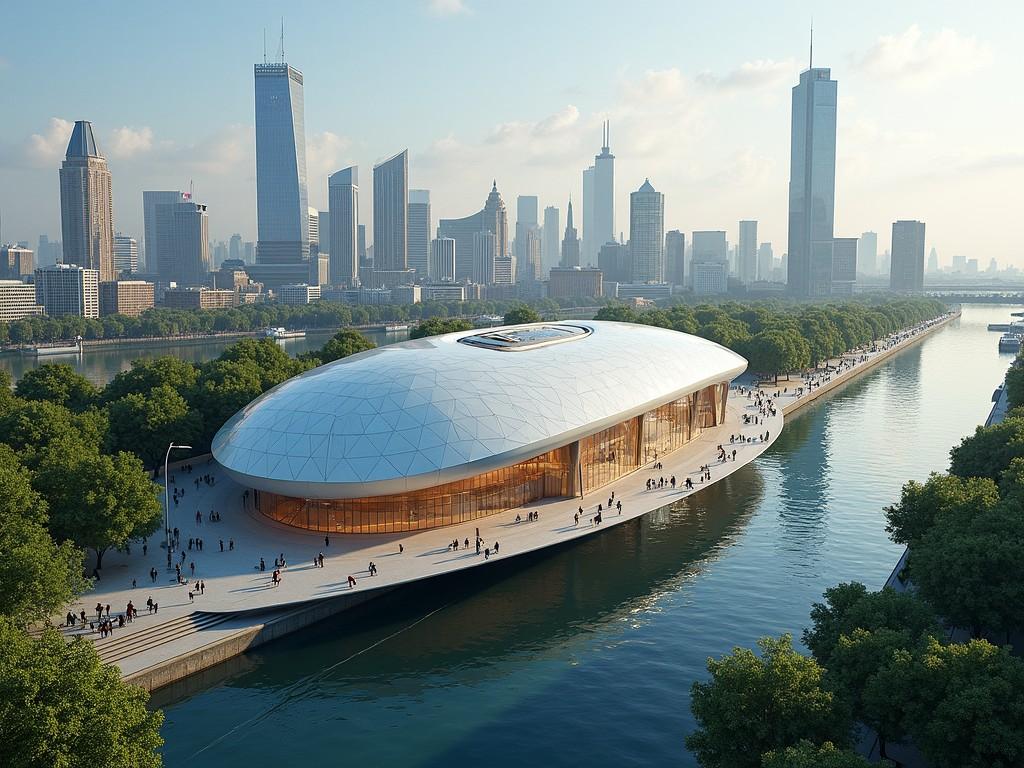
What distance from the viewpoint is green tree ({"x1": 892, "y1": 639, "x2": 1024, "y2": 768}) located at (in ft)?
78.4

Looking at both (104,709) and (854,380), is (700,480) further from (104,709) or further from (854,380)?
(854,380)

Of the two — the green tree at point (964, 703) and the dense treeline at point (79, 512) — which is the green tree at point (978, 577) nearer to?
the green tree at point (964, 703)

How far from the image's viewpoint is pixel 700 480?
6625 centimetres

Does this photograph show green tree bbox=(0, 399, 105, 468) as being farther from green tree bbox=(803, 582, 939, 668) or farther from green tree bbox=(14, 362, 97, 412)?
green tree bbox=(803, 582, 939, 668)

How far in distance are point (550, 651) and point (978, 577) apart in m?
18.3

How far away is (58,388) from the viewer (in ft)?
269

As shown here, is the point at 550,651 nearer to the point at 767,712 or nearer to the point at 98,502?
the point at 767,712

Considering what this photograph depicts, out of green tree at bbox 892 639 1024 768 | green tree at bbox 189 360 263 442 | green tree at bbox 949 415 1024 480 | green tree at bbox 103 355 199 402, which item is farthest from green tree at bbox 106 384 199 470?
green tree at bbox 892 639 1024 768

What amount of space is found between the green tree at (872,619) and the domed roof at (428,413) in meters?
23.6

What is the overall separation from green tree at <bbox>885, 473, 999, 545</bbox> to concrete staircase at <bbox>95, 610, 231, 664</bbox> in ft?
109

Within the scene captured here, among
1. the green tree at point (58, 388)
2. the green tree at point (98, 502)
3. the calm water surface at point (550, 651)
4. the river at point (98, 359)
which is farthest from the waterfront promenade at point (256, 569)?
the river at point (98, 359)

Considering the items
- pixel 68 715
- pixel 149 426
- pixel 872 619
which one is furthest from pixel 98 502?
pixel 872 619

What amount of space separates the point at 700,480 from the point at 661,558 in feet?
46.4

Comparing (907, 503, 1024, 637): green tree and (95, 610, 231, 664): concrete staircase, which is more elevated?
(907, 503, 1024, 637): green tree
